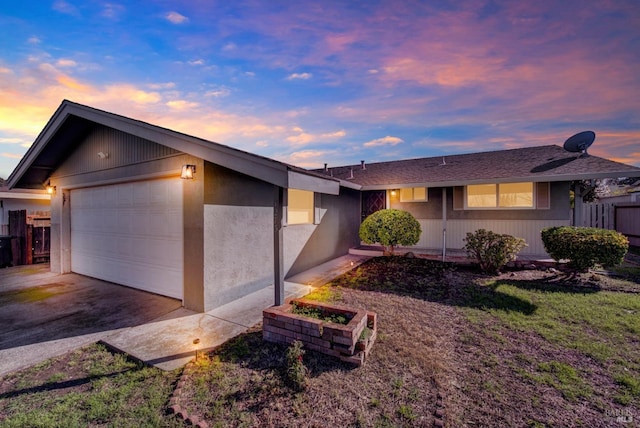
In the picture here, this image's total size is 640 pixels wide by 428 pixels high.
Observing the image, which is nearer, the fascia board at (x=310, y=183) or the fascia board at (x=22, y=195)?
the fascia board at (x=310, y=183)

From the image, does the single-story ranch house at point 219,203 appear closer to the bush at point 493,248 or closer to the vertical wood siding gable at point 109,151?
the vertical wood siding gable at point 109,151

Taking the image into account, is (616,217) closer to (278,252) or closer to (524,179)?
(524,179)

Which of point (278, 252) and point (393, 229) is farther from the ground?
point (393, 229)

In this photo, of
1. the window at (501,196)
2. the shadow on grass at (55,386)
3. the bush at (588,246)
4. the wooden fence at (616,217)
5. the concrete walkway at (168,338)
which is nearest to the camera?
the shadow on grass at (55,386)

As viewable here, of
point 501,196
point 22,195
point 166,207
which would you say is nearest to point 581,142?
point 501,196

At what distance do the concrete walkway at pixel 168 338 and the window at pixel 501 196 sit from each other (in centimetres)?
822

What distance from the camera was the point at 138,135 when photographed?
16.9ft

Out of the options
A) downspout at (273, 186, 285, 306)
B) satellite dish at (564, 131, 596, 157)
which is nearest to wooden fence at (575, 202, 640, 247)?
satellite dish at (564, 131, 596, 157)

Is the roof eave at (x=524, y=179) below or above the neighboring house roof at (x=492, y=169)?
below

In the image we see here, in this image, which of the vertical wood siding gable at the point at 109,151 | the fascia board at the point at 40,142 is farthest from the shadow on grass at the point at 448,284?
the fascia board at the point at 40,142

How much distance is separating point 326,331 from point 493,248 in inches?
237

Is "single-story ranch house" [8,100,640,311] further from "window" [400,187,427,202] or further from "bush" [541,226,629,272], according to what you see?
"bush" [541,226,629,272]

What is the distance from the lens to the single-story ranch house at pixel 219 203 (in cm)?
478

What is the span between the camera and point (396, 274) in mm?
7289
